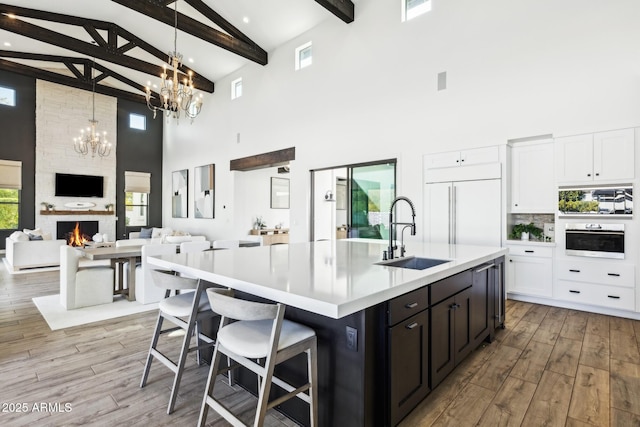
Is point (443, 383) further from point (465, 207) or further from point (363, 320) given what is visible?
point (465, 207)

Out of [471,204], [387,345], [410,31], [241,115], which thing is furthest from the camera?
[241,115]

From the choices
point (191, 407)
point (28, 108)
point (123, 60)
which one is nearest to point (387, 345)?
point (191, 407)

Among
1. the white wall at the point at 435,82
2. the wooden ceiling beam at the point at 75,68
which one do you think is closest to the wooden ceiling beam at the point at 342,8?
the white wall at the point at 435,82

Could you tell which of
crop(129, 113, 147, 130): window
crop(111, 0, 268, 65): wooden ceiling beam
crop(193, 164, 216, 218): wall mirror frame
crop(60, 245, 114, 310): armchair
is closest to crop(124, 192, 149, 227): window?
crop(129, 113, 147, 130): window

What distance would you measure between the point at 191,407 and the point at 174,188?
33.0 feet

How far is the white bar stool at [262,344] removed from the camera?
143 centimetres

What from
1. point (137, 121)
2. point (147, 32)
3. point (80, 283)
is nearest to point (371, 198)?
point (80, 283)

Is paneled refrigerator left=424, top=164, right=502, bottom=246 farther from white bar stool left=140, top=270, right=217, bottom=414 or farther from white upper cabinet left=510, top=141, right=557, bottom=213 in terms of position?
white bar stool left=140, top=270, right=217, bottom=414

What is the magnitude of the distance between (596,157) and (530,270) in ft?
5.05

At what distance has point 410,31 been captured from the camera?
518cm

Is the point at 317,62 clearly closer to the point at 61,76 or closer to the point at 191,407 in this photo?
the point at 191,407

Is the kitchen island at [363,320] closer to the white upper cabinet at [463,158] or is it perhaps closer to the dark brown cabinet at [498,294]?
the dark brown cabinet at [498,294]

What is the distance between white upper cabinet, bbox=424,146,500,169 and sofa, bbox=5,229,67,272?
7.55m

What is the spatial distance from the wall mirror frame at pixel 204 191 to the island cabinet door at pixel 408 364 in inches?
325
